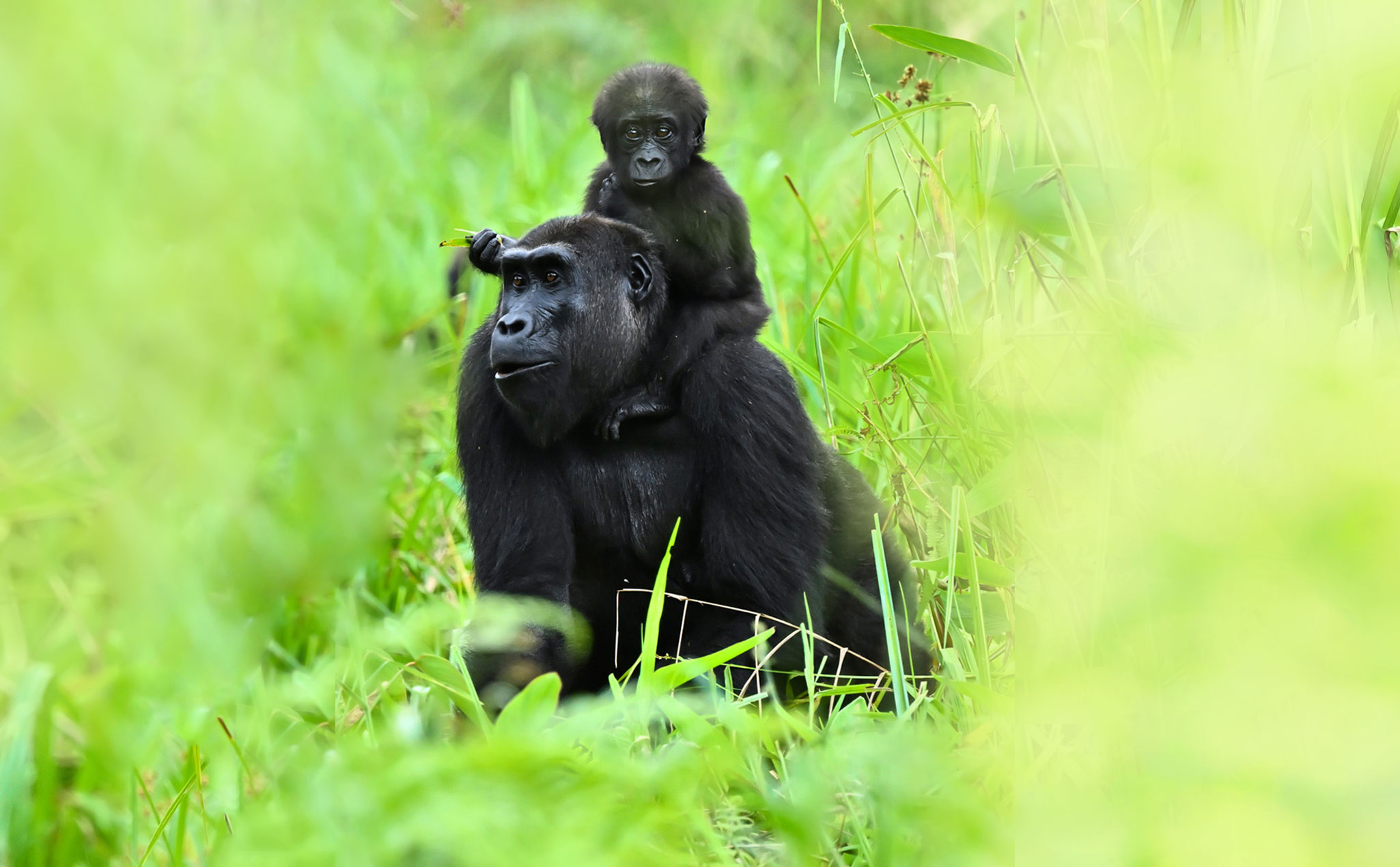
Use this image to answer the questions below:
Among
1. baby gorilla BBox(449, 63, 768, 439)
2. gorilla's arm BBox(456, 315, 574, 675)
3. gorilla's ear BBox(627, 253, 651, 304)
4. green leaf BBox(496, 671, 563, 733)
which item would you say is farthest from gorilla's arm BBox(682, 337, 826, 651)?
green leaf BBox(496, 671, 563, 733)

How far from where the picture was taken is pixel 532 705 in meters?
1.83

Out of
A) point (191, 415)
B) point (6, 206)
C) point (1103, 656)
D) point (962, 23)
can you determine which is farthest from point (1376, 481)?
point (962, 23)

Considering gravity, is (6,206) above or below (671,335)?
above

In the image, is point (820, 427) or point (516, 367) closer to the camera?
point (516, 367)

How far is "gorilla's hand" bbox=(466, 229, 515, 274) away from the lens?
3.31 m

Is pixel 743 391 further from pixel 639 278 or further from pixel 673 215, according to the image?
pixel 673 215

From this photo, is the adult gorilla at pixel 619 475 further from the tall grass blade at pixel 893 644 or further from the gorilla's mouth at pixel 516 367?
the tall grass blade at pixel 893 644

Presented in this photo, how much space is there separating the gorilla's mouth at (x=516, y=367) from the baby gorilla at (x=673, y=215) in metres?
0.26

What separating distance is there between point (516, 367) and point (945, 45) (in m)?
1.28

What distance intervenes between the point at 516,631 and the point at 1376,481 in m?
2.20

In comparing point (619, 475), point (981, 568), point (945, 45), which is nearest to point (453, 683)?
point (619, 475)

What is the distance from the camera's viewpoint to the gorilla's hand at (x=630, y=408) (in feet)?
10.5

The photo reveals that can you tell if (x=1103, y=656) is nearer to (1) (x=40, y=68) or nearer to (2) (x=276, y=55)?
(1) (x=40, y=68)

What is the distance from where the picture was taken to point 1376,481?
2.76ft
